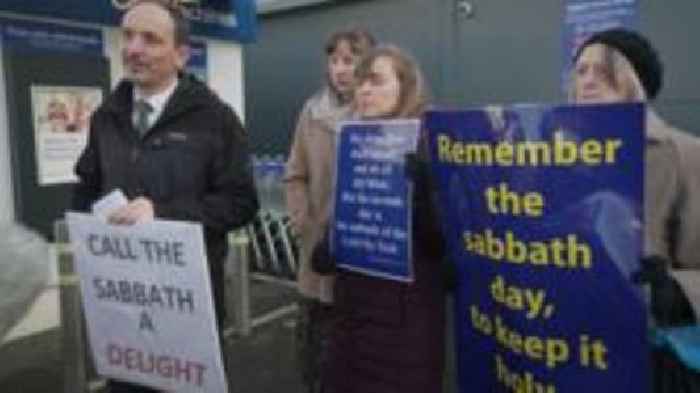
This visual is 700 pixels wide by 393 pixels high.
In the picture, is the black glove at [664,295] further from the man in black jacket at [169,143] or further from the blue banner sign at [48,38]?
the blue banner sign at [48,38]

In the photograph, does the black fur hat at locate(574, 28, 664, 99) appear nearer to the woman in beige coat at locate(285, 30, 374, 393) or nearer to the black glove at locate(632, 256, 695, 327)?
the black glove at locate(632, 256, 695, 327)

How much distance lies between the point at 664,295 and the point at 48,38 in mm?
4592

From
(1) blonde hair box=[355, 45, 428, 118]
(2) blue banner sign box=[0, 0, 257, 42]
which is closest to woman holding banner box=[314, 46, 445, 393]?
(1) blonde hair box=[355, 45, 428, 118]

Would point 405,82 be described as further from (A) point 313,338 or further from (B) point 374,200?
(A) point 313,338

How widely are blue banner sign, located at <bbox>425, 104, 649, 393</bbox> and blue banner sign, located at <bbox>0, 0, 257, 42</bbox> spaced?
10.1 feet

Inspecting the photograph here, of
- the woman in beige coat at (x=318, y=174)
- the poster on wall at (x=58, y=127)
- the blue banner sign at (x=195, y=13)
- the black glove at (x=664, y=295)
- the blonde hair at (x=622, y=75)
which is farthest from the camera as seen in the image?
the poster on wall at (x=58, y=127)

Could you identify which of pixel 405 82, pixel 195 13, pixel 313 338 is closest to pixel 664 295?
pixel 405 82

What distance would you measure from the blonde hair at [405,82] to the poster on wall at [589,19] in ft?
12.6

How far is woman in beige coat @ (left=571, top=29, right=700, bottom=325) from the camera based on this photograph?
248 centimetres

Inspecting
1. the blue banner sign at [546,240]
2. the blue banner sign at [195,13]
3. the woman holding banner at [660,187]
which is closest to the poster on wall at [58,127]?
the blue banner sign at [195,13]

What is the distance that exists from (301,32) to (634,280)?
8.32 metres

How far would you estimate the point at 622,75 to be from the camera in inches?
114

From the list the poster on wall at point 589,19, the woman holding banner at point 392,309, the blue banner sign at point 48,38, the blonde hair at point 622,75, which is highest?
the poster on wall at point 589,19

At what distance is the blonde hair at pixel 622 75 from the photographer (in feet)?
9.44
